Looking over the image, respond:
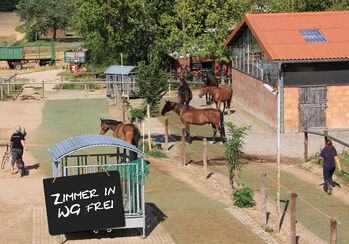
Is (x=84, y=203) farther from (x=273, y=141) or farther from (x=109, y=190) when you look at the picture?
(x=273, y=141)

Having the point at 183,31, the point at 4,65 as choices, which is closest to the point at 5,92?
the point at 183,31

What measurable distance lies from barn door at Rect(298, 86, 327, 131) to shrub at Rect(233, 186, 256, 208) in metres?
14.2

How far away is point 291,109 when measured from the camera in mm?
34188

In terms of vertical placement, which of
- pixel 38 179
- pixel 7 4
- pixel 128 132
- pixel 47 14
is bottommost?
pixel 38 179

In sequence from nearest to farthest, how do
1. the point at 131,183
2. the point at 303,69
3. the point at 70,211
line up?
1. the point at 70,211
2. the point at 131,183
3. the point at 303,69

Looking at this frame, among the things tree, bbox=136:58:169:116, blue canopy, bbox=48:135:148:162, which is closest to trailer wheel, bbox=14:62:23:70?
tree, bbox=136:58:169:116

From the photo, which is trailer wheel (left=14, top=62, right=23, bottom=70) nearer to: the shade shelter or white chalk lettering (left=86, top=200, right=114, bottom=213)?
the shade shelter

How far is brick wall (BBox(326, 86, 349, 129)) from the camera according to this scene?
34688mm

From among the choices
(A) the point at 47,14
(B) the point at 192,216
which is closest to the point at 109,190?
(B) the point at 192,216

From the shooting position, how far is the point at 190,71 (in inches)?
2109

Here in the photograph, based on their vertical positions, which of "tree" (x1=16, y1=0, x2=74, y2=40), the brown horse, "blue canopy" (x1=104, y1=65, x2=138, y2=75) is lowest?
the brown horse

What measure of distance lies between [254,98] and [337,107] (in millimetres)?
5836

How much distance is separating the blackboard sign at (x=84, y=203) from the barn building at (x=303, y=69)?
18.2 meters

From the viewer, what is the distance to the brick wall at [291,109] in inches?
1344
